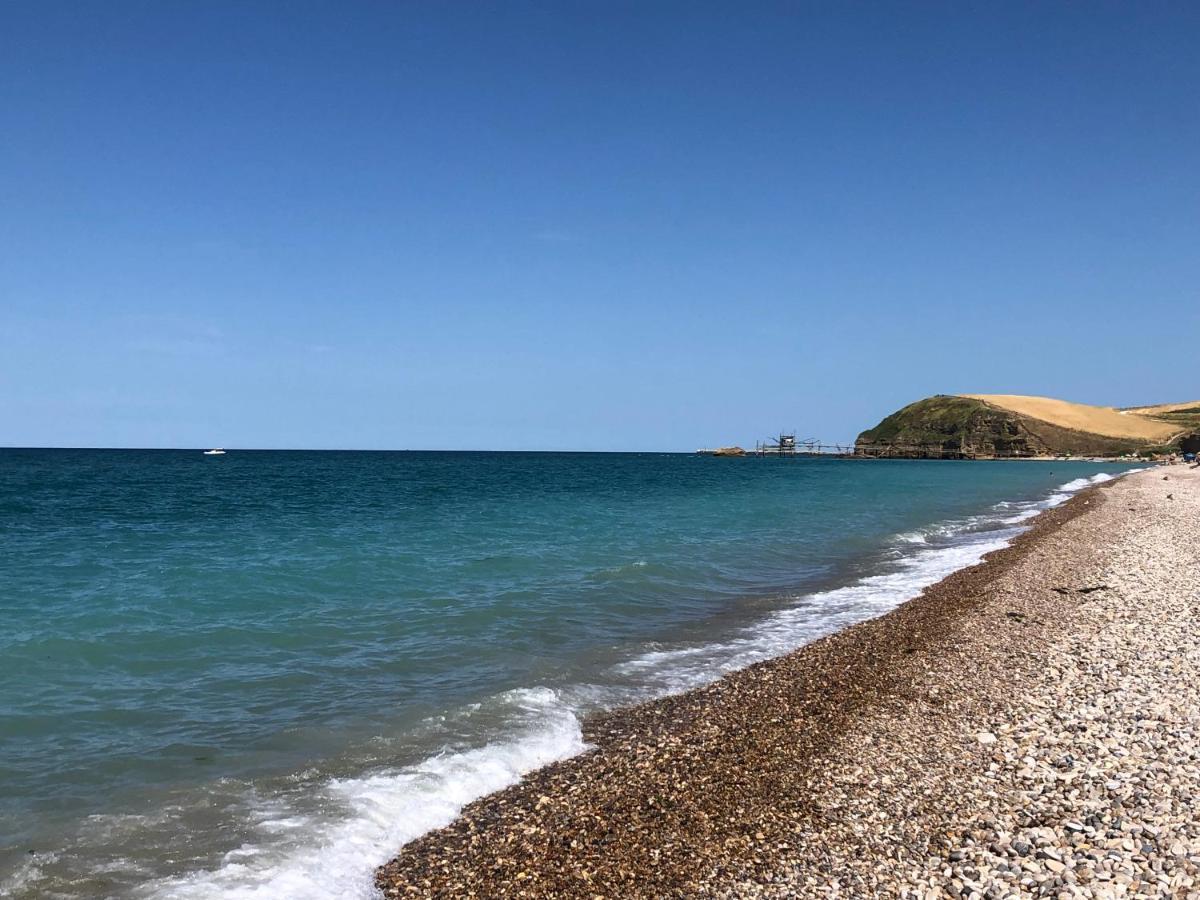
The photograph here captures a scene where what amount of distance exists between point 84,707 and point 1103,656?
16222 millimetres

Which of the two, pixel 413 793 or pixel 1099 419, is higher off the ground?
pixel 1099 419

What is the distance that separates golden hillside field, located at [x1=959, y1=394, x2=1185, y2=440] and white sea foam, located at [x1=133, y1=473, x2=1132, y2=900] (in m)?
194

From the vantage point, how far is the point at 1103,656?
38.9 ft

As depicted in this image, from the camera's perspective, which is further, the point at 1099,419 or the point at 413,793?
the point at 1099,419

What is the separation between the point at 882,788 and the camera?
7730 millimetres

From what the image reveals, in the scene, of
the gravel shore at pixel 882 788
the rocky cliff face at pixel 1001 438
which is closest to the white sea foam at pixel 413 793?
the gravel shore at pixel 882 788

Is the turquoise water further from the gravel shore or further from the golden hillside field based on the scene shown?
the golden hillside field

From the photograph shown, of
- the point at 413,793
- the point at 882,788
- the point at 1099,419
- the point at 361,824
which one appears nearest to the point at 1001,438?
the point at 1099,419

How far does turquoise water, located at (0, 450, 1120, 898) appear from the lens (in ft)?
25.3

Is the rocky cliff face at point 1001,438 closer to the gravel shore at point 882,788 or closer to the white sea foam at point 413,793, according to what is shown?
the gravel shore at point 882,788

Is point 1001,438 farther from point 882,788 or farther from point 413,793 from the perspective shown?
point 413,793

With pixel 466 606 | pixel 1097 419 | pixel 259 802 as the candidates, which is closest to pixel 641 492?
pixel 466 606

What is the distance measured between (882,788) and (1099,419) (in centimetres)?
21394

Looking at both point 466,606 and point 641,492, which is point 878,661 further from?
point 641,492
